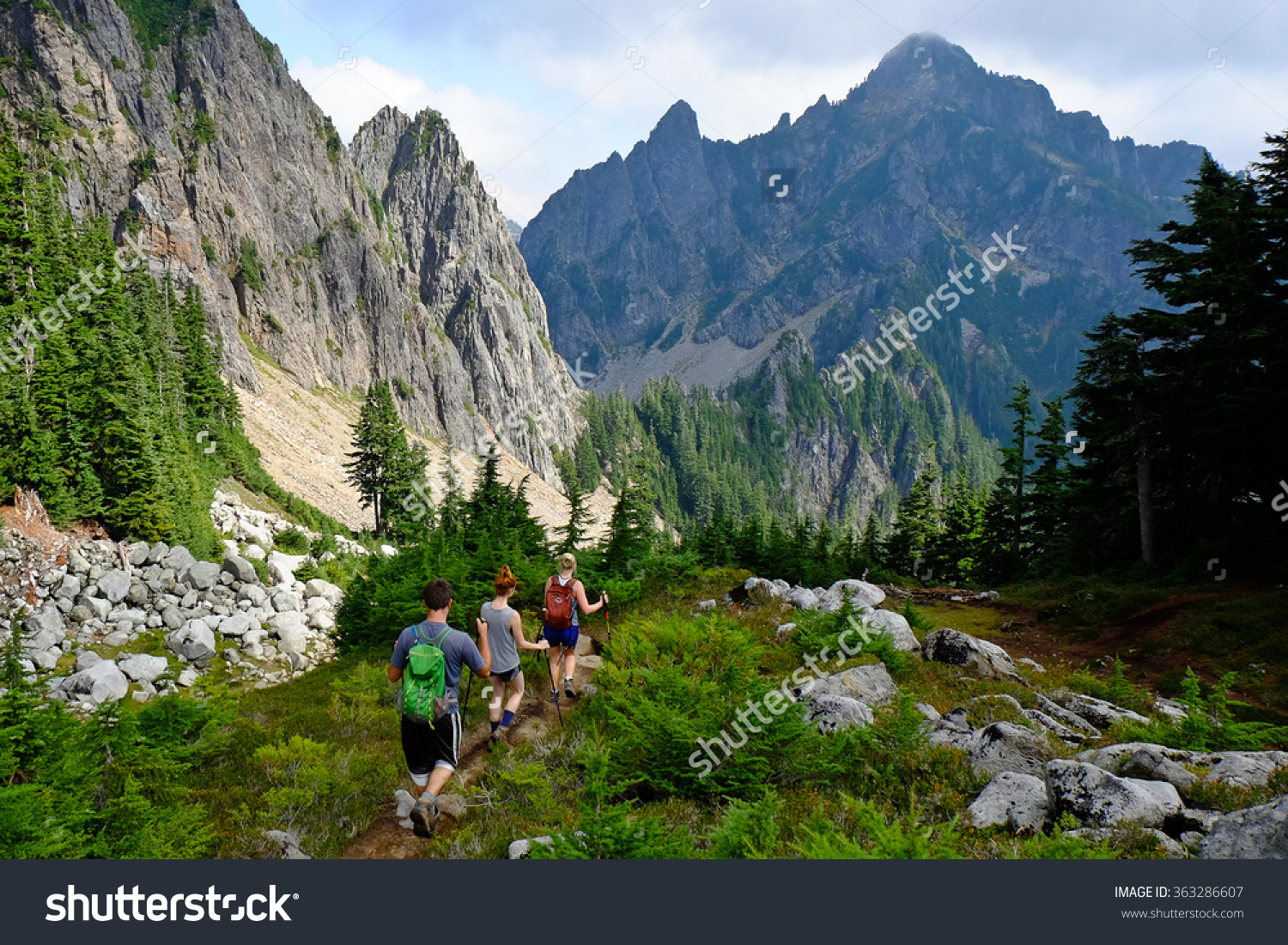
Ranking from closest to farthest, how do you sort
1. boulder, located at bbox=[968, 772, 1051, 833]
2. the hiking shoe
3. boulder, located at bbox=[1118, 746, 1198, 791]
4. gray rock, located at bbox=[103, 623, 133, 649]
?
1. boulder, located at bbox=[968, 772, 1051, 833]
2. boulder, located at bbox=[1118, 746, 1198, 791]
3. the hiking shoe
4. gray rock, located at bbox=[103, 623, 133, 649]

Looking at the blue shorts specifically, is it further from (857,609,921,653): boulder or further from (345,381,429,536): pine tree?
(345,381,429,536): pine tree

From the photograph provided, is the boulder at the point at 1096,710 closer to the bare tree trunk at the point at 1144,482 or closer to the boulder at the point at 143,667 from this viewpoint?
the bare tree trunk at the point at 1144,482

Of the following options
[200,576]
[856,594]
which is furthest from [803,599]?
[200,576]

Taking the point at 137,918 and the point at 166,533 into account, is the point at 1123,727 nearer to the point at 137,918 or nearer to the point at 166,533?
the point at 137,918

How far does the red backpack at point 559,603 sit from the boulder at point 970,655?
29.1ft

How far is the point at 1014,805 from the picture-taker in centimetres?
670

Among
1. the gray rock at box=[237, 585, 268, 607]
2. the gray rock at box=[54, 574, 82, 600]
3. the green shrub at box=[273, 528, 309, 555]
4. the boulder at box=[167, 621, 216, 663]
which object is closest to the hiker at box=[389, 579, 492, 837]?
the boulder at box=[167, 621, 216, 663]

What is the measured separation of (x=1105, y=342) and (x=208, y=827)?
2942 centimetres

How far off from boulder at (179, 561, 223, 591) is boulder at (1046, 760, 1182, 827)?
1394 inches

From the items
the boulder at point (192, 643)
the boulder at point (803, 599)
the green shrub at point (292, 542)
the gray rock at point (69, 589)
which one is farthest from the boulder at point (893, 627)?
the green shrub at point (292, 542)

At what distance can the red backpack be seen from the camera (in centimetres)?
1040

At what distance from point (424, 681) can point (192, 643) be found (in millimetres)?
26533

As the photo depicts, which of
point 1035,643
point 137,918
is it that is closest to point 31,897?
point 137,918

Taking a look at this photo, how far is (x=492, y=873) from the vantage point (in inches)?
205
